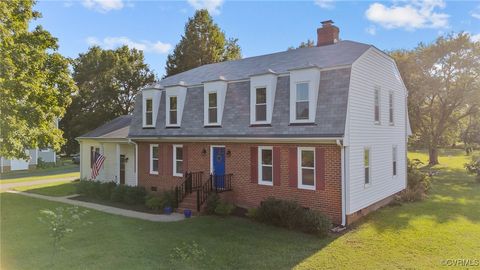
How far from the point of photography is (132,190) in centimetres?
1688

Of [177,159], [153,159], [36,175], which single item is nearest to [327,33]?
[177,159]

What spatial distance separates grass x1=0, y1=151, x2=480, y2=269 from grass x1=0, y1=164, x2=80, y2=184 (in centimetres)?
1513

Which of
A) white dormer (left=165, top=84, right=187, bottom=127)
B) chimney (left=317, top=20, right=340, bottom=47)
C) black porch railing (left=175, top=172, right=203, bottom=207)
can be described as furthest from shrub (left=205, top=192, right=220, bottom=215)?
chimney (left=317, top=20, right=340, bottom=47)

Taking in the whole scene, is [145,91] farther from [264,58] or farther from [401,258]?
[401,258]

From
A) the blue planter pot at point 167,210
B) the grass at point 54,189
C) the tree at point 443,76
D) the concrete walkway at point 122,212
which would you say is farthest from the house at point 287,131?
the tree at point 443,76

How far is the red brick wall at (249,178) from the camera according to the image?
39.0 ft

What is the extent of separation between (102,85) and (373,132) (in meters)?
36.8

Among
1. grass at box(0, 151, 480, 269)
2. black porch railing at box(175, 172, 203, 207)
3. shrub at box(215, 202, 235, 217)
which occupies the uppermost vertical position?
black porch railing at box(175, 172, 203, 207)

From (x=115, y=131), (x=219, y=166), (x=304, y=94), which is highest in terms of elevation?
(x=304, y=94)

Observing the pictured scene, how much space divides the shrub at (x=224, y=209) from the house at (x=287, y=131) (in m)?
0.99

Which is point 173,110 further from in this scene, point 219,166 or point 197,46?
point 197,46

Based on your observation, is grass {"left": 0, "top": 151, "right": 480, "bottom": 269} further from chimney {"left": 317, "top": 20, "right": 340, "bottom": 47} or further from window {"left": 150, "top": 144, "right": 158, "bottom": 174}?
chimney {"left": 317, "top": 20, "right": 340, "bottom": 47}

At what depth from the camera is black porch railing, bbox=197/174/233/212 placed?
14523 millimetres

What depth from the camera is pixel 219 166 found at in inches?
596
